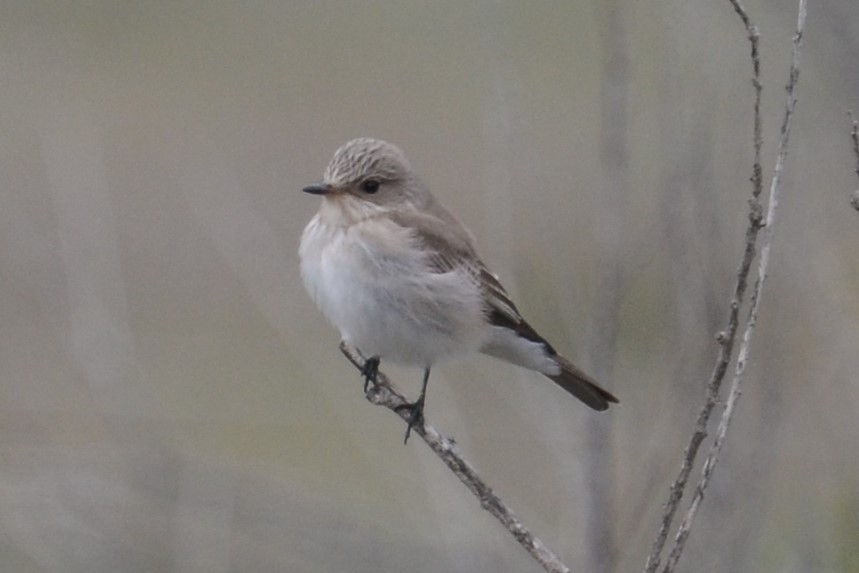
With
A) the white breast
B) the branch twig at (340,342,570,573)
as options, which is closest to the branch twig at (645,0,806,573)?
the branch twig at (340,342,570,573)

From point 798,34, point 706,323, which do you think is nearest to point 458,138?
point 706,323

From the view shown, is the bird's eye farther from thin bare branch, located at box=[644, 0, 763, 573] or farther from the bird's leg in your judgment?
thin bare branch, located at box=[644, 0, 763, 573]

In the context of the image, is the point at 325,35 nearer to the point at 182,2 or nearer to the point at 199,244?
the point at 182,2

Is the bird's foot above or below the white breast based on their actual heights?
below

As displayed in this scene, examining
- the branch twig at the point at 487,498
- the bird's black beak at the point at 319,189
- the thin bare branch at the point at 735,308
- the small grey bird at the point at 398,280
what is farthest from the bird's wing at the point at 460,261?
the thin bare branch at the point at 735,308

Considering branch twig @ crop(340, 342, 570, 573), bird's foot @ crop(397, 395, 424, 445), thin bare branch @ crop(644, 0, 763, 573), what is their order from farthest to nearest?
bird's foot @ crop(397, 395, 424, 445), branch twig @ crop(340, 342, 570, 573), thin bare branch @ crop(644, 0, 763, 573)

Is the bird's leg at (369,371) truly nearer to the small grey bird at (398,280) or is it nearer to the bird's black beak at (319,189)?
the small grey bird at (398,280)
